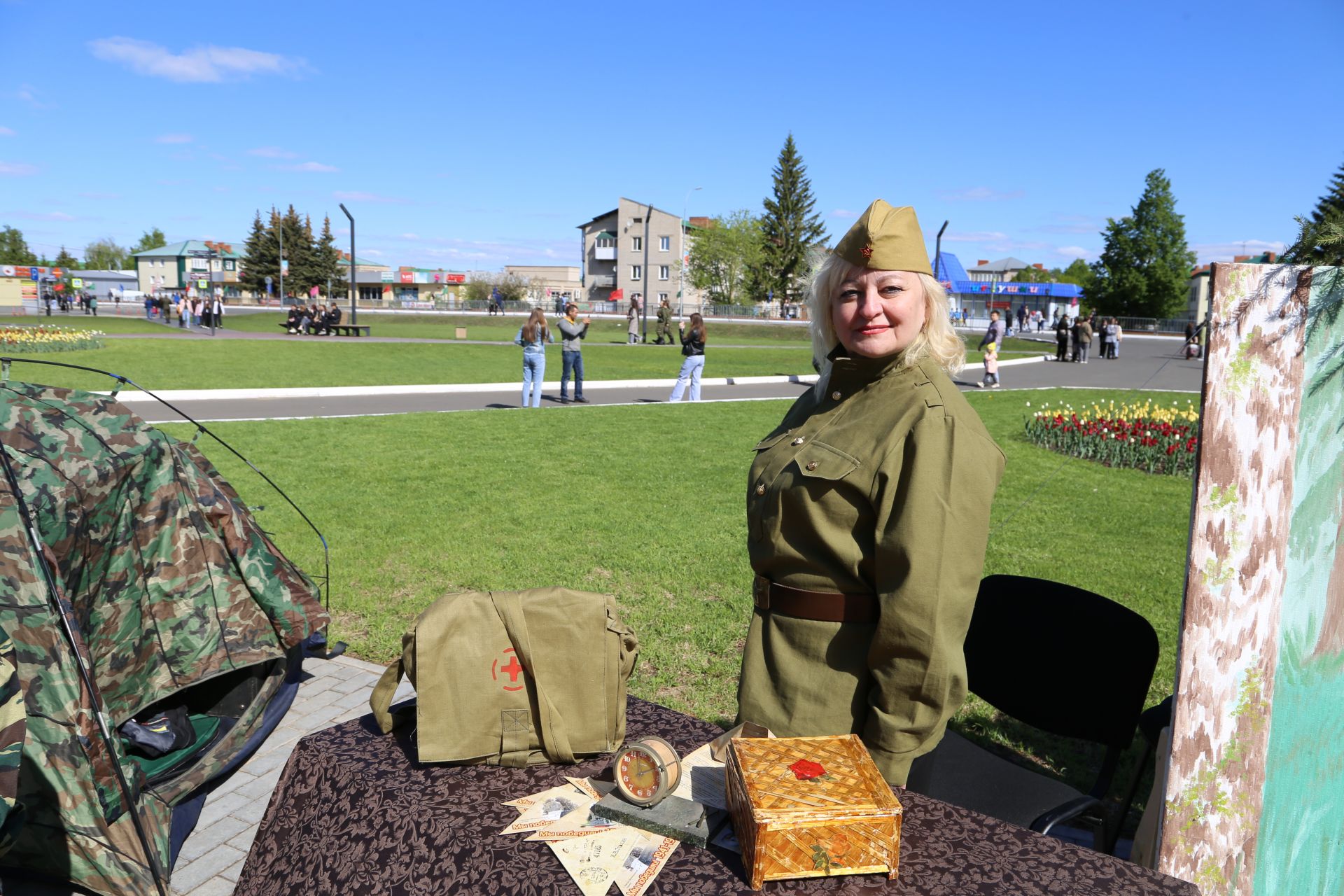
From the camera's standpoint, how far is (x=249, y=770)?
4.01 metres

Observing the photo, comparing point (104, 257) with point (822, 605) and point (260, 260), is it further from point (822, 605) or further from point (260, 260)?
point (822, 605)

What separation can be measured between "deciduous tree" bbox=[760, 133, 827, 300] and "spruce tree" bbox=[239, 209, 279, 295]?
134ft

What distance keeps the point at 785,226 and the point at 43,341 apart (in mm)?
60430

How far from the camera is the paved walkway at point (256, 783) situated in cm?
332

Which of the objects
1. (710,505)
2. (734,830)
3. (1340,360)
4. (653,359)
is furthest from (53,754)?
(653,359)

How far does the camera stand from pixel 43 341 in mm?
25156

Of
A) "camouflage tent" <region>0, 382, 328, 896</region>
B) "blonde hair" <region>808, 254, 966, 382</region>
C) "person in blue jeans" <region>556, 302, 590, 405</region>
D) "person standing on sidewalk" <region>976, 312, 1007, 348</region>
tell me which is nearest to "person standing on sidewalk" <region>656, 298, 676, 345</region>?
"person standing on sidewalk" <region>976, 312, 1007, 348</region>

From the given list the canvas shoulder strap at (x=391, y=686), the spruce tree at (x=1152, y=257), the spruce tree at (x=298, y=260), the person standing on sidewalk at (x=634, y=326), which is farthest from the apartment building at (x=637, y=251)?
the canvas shoulder strap at (x=391, y=686)

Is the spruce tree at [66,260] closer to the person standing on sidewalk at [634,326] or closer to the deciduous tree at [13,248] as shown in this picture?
the deciduous tree at [13,248]

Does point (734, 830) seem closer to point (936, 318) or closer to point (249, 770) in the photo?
point (936, 318)

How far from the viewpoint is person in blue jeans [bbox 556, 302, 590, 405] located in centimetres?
1592

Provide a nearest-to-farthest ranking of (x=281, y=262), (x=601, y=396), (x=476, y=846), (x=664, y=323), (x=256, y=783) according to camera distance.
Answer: (x=476, y=846) < (x=256, y=783) < (x=601, y=396) < (x=664, y=323) < (x=281, y=262)

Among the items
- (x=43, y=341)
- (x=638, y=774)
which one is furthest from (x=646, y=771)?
(x=43, y=341)

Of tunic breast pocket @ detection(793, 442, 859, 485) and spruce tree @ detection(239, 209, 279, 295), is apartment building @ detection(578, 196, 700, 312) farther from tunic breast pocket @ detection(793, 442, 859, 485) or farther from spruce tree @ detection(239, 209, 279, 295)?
tunic breast pocket @ detection(793, 442, 859, 485)
